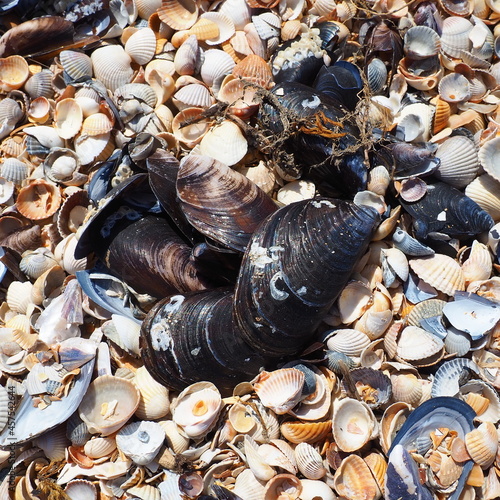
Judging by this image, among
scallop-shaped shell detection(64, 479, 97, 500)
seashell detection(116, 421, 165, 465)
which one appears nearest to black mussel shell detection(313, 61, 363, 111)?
seashell detection(116, 421, 165, 465)

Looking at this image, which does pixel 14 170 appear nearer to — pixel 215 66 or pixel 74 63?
pixel 74 63

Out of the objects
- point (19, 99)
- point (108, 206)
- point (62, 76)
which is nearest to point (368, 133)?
point (108, 206)

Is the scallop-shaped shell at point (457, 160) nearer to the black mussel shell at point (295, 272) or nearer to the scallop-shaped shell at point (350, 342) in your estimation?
the black mussel shell at point (295, 272)

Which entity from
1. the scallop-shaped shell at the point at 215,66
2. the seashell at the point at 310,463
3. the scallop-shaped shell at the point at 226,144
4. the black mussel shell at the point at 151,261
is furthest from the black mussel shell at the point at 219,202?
the seashell at the point at 310,463

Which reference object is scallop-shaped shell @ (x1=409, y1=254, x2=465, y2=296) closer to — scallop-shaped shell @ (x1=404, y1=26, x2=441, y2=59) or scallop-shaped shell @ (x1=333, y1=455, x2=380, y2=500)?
scallop-shaped shell @ (x1=333, y1=455, x2=380, y2=500)

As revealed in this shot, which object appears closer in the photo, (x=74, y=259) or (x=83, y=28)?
(x=74, y=259)

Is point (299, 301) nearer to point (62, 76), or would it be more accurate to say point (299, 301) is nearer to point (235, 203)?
point (235, 203)

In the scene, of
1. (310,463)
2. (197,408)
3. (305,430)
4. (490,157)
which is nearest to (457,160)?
(490,157)
